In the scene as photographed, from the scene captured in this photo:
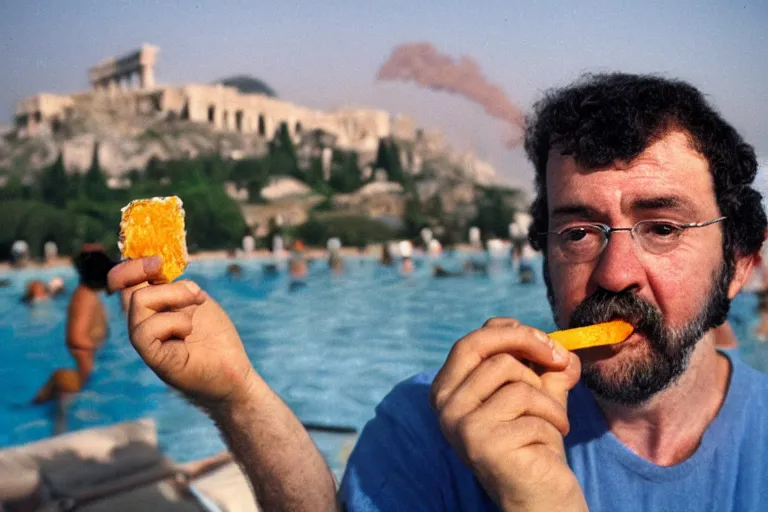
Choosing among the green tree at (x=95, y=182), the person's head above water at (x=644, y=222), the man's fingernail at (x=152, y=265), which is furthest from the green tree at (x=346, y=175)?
the man's fingernail at (x=152, y=265)

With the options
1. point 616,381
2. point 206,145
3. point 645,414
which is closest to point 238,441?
point 616,381

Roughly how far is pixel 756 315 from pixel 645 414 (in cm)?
959

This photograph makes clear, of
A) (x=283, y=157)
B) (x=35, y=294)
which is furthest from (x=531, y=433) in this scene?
(x=283, y=157)

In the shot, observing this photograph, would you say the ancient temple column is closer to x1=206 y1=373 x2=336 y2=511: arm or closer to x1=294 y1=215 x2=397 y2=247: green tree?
x1=294 y1=215 x2=397 y2=247: green tree

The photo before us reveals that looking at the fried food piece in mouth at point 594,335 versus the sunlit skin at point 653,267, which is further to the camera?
the sunlit skin at point 653,267

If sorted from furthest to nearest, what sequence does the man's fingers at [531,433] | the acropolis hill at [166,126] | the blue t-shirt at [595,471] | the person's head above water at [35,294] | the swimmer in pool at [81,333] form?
1. the acropolis hill at [166,126]
2. the person's head above water at [35,294]
3. the swimmer in pool at [81,333]
4. the blue t-shirt at [595,471]
5. the man's fingers at [531,433]

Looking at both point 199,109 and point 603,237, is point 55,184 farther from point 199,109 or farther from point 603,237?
point 603,237

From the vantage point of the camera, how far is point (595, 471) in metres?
1.62

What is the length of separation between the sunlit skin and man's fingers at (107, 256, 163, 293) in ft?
3.15

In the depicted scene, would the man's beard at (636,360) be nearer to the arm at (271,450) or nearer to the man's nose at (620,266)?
the man's nose at (620,266)

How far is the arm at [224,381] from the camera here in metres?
1.32

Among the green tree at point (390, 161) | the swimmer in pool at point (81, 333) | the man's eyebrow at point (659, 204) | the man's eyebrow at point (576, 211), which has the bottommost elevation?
the swimmer in pool at point (81, 333)

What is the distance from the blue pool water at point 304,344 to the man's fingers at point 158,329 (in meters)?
3.42

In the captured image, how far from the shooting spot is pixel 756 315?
10016mm
